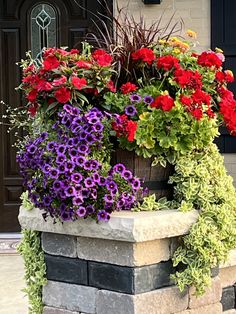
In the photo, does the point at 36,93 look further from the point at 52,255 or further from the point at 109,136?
the point at 52,255

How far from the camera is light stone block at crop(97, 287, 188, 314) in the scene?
2473mm

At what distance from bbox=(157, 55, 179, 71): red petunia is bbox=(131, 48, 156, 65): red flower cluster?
0.04m

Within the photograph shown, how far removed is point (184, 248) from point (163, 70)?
79cm

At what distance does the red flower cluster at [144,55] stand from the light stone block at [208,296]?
3.31 ft

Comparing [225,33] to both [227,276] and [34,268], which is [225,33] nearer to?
[227,276]

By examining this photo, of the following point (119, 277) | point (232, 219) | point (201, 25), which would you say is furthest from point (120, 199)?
point (201, 25)

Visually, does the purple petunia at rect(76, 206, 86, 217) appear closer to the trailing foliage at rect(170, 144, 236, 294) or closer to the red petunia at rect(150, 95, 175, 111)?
the trailing foliage at rect(170, 144, 236, 294)

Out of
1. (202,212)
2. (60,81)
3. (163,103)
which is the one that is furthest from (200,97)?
(60,81)

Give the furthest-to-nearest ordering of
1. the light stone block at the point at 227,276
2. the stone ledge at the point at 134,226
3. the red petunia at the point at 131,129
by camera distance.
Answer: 1. the light stone block at the point at 227,276
2. the red petunia at the point at 131,129
3. the stone ledge at the point at 134,226

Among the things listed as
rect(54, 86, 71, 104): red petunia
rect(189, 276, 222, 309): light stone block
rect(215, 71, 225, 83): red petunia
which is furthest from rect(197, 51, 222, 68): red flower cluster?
rect(189, 276, 222, 309): light stone block

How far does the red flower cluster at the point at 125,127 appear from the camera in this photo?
8.29 ft

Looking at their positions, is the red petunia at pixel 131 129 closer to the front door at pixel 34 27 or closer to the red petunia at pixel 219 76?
the red petunia at pixel 219 76

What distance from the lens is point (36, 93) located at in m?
2.70

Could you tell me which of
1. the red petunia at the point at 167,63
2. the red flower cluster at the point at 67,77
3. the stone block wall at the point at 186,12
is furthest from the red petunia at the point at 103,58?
the stone block wall at the point at 186,12
